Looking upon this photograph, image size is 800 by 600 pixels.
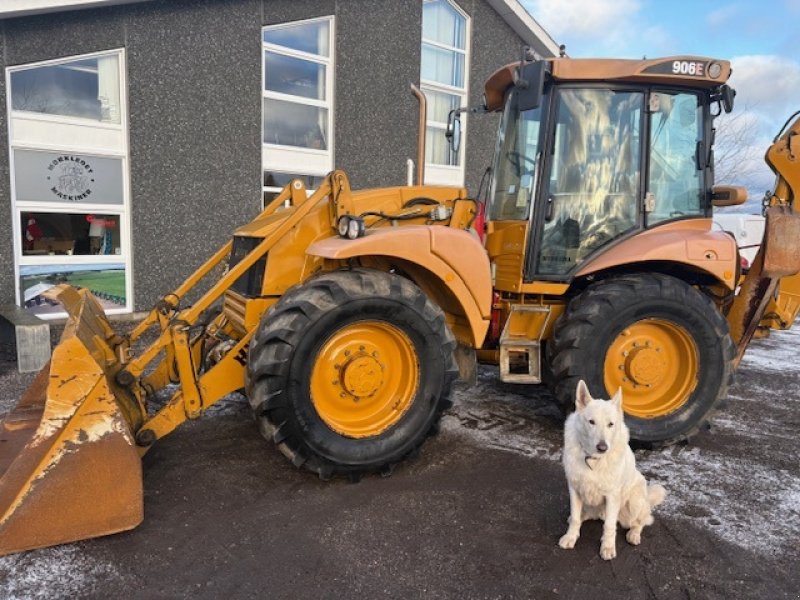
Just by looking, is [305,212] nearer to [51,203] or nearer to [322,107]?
[51,203]

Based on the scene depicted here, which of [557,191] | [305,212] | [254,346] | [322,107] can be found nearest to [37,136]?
[322,107]

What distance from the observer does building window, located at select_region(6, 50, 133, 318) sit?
7.95 metres

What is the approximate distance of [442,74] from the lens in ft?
40.0

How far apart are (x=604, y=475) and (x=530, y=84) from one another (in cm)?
267

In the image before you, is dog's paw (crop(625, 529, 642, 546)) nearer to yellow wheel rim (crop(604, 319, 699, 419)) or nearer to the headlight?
yellow wheel rim (crop(604, 319, 699, 419))

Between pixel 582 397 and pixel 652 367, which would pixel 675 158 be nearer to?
pixel 652 367

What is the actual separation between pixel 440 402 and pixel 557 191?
6.31ft

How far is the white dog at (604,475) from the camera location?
2.96 m

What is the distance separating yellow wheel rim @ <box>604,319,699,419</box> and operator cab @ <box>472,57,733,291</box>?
691 mm

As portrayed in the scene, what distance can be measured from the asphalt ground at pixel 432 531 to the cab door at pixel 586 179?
1.48 m

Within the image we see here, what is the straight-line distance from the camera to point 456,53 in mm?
12391

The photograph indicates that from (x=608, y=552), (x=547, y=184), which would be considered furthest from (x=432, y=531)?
(x=547, y=184)

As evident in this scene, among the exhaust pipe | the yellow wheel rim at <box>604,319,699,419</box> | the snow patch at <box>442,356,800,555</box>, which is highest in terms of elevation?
the exhaust pipe

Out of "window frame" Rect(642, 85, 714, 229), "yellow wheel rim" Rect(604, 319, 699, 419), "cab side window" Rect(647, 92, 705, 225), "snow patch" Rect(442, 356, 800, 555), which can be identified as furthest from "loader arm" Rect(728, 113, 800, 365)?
"snow patch" Rect(442, 356, 800, 555)
